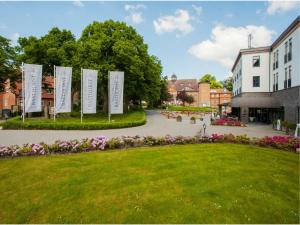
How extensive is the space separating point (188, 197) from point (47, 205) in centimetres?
417

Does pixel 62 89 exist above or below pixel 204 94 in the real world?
below

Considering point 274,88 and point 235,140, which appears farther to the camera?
point 274,88

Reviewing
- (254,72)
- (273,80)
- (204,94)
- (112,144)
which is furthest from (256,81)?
(204,94)

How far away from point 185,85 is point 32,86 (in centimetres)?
9726

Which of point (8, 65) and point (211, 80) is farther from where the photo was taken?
point (211, 80)

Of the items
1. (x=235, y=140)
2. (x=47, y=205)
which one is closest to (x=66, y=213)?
(x=47, y=205)

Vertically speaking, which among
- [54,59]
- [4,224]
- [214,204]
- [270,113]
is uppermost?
[54,59]

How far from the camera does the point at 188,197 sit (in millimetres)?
6738

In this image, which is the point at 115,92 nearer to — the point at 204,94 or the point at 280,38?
the point at 280,38

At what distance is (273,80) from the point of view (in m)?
32.8

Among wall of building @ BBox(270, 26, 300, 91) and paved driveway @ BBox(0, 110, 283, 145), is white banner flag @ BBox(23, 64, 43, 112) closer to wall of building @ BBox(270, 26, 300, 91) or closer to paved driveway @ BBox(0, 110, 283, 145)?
paved driveway @ BBox(0, 110, 283, 145)

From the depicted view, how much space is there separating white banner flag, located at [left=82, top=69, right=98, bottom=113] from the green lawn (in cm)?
1468

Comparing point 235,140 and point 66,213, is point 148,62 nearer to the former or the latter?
point 235,140

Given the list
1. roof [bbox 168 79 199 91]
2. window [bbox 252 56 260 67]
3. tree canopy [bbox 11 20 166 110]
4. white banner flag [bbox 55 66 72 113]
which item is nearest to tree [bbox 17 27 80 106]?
tree canopy [bbox 11 20 166 110]
